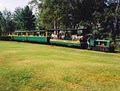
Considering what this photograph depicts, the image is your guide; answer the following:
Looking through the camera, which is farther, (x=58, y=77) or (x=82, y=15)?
(x=82, y=15)

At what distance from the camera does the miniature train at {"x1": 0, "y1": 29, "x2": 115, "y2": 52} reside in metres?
39.3

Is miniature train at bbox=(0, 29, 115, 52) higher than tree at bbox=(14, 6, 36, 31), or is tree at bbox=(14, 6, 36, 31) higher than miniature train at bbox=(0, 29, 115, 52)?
tree at bbox=(14, 6, 36, 31)

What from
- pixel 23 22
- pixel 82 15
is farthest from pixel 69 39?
pixel 23 22

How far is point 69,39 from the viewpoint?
4384cm

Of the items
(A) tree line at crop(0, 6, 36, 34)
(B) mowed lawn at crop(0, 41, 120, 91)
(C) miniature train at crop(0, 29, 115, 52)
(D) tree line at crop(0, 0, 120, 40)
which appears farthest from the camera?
(A) tree line at crop(0, 6, 36, 34)

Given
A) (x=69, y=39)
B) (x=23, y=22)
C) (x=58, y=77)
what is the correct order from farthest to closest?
(x=23, y=22), (x=69, y=39), (x=58, y=77)

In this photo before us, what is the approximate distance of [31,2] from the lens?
7338cm

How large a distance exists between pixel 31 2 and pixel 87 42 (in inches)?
1342

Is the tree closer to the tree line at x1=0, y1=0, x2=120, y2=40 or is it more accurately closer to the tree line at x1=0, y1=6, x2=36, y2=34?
the tree line at x1=0, y1=6, x2=36, y2=34

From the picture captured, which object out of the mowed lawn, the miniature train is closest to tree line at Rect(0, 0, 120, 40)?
the miniature train

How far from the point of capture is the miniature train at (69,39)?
3932cm

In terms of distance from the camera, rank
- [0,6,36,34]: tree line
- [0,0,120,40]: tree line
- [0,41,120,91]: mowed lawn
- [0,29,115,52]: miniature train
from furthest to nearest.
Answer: [0,6,36,34]: tree line < [0,0,120,40]: tree line < [0,29,115,52]: miniature train < [0,41,120,91]: mowed lawn

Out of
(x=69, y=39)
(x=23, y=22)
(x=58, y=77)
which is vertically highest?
(x=23, y=22)

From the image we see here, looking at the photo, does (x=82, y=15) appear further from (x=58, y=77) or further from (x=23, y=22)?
(x=23, y=22)
